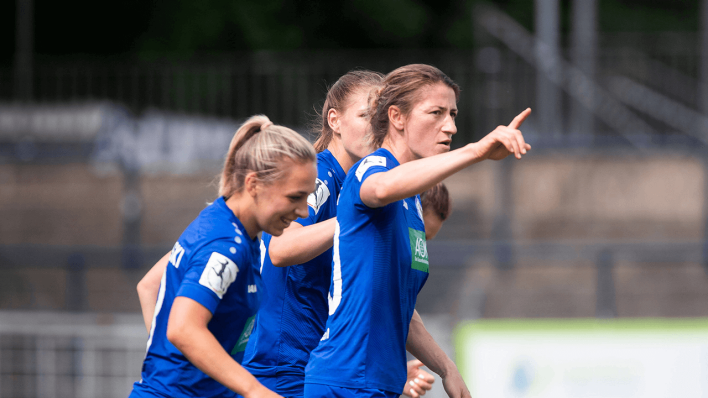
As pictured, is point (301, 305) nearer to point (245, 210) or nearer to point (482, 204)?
point (245, 210)

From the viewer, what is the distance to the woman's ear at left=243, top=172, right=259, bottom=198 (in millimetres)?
2561

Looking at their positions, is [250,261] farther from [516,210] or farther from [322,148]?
[516,210]

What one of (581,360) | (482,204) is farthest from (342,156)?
(482,204)

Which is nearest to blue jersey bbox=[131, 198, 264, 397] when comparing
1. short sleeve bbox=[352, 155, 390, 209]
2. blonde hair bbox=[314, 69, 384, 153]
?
short sleeve bbox=[352, 155, 390, 209]

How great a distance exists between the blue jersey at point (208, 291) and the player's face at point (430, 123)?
2.28ft

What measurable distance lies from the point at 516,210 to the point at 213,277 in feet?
34.2

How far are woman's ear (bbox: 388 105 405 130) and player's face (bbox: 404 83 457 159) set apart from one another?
0.02 m

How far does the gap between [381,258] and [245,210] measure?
50cm

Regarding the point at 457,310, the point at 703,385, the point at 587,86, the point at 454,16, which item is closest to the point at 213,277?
the point at 703,385

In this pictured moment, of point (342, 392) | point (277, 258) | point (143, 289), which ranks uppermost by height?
point (277, 258)

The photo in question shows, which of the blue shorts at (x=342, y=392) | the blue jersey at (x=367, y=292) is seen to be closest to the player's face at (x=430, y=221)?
the blue jersey at (x=367, y=292)

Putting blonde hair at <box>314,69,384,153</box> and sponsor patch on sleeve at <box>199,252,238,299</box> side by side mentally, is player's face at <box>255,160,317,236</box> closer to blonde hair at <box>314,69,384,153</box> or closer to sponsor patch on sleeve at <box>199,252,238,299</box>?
sponsor patch on sleeve at <box>199,252,238,299</box>

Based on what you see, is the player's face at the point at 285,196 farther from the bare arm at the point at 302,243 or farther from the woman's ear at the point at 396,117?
the woman's ear at the point at 396,117

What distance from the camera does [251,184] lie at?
258 centimetres
